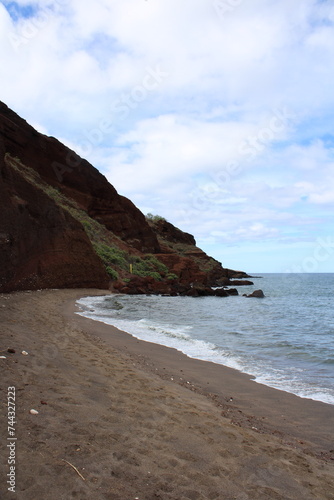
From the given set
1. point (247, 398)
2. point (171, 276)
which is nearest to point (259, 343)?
point (247, 398)

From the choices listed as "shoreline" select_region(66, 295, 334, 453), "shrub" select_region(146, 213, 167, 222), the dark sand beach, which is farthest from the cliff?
the dark sand beach

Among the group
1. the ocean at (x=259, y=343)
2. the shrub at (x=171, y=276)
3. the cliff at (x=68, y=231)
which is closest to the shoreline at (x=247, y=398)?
the ocean at (x=259, y=343)

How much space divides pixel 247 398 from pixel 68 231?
21019 mm

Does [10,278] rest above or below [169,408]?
above

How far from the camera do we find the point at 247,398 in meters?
5.95

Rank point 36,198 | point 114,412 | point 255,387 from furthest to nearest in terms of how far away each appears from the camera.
Answer: point 36,198, point 255,387, point 114,412

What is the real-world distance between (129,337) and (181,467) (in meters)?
7.86

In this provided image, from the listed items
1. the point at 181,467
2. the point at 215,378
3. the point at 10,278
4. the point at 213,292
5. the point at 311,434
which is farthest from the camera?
the point at 213,292

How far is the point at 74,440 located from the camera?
330 centimetres

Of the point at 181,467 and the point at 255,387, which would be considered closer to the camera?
the point at 181,467

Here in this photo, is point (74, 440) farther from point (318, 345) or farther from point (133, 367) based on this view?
point (318, 345)

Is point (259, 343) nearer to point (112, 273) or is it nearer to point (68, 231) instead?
point (68, 231)

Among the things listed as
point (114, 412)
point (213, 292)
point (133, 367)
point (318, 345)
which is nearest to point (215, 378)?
point (133, 367)

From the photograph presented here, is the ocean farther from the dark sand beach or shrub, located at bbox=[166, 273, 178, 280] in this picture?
shrub, located at bbox=[166, 273, 178, 280]
